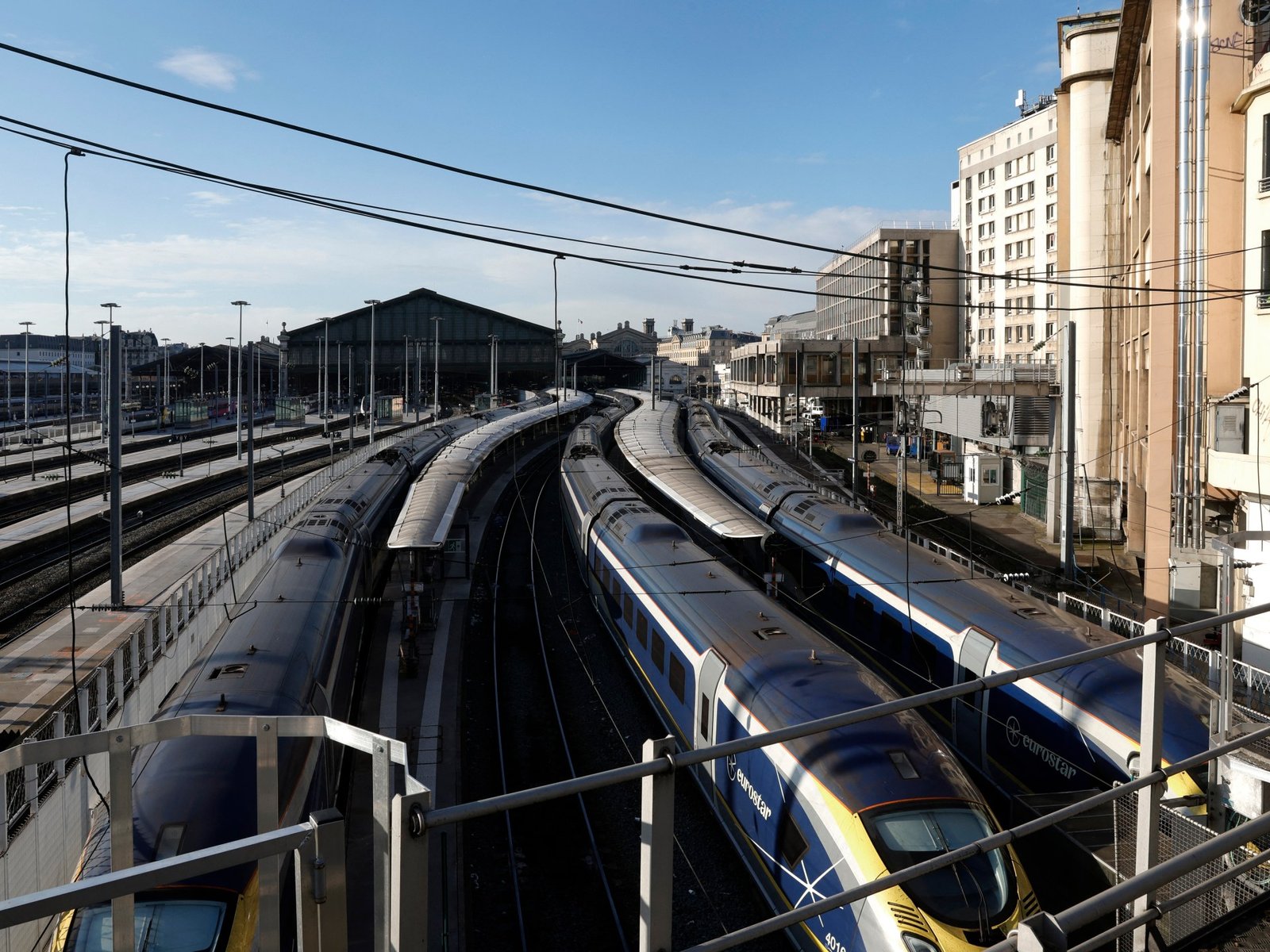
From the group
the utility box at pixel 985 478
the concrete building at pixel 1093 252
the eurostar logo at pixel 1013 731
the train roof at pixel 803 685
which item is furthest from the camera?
the utility box at pixel 985 478

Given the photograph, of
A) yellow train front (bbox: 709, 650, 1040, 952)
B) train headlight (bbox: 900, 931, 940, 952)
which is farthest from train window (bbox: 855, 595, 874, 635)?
train headlight (bbox: 900, 931, 940, 952)

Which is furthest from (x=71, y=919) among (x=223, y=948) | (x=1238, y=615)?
(x=1238, y=615)

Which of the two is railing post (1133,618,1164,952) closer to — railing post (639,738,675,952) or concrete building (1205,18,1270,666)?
railing post (639,738,675,952)

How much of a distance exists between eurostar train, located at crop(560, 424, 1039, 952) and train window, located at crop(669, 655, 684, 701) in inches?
1.3

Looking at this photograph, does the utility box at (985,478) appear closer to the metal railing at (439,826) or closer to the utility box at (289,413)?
the metal railing at (439,826)

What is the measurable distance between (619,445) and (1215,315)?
26.1m

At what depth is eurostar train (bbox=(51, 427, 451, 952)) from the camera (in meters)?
6.71

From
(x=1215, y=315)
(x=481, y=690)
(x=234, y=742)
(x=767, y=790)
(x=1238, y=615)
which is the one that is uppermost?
(x=1215, y=315)

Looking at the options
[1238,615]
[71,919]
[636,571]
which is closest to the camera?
[1238,615]

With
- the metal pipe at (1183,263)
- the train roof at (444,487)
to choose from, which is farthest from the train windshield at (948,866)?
the train roof at (444,487)

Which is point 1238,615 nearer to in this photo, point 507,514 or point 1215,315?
point 1215,315

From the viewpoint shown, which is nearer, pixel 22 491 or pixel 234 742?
pixel 234 742

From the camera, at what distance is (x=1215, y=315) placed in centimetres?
1912

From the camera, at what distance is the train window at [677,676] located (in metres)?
13.7
